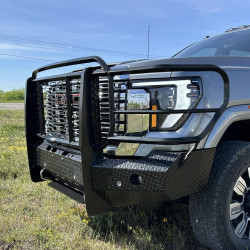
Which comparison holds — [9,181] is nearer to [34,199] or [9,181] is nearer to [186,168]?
[34,199]

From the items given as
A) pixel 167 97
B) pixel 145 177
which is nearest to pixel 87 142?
pixel 145 177

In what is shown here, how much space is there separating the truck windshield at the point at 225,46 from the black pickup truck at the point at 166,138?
0.92 meters

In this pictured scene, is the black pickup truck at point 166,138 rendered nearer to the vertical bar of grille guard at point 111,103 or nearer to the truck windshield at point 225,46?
the vertical bar of grille guard at point 111,103

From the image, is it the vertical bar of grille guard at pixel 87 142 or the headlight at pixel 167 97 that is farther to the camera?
the vertical bar of grille guard at pixel 87 142

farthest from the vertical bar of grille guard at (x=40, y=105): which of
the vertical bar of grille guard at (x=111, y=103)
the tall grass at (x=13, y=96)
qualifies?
the tall grass at (x=13, y=96)

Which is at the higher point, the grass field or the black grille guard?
the black grille guard

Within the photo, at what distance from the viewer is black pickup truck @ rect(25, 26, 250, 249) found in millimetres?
2066

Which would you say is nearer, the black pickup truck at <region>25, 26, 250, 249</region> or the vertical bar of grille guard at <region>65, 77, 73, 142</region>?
the black pickup truck at <region>25, 26, 250, 249</region>

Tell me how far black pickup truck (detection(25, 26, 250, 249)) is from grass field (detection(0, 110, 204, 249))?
0.46 metres

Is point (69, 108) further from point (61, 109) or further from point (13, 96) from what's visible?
point (13, 96)

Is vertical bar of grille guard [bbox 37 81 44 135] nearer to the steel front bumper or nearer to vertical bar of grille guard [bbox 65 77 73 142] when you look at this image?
vertical bar of grille guard [bbox 65 77 73 142]

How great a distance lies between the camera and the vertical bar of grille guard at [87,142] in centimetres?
218

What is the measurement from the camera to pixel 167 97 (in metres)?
2.11

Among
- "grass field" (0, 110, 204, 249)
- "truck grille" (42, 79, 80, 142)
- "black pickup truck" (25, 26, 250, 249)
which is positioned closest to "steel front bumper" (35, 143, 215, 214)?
"black pickup truck" (25, 26, 250, 249)
